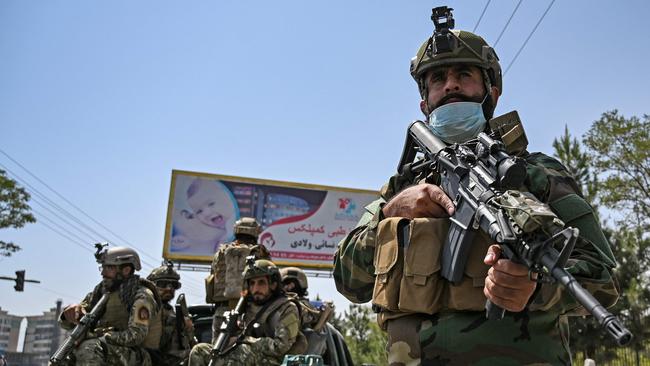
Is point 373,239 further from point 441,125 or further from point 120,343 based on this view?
point 120,343

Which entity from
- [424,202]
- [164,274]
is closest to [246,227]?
[164,274]

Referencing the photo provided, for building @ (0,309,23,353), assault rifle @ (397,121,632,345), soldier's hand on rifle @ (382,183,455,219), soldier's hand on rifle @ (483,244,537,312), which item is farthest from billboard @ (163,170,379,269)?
building @ (0,309,23,353)

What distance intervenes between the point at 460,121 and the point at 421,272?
73cm

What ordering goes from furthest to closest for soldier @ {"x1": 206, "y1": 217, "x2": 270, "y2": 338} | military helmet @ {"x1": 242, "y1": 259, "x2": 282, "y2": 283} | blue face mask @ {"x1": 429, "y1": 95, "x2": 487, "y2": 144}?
soldier @ {"x1": 206, "y1": 217, "x2": 270, "y2": 338}
military helmet @ {"x1": 242, "y1": 259, "x2": 282, "y2": 283}
blue face mask @ {"x1": 429, "y1": 95, "x2": 487, "y2": 144}

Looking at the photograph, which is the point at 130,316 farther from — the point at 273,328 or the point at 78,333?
the point at 273,328

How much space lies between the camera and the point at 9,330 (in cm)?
10544

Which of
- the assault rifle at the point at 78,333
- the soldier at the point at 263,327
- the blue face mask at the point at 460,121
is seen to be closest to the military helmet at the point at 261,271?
the soldier at the point at 263,327

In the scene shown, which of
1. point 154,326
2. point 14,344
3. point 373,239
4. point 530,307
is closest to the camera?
point 530,307

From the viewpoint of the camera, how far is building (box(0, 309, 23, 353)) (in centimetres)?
7883

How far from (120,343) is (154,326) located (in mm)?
645

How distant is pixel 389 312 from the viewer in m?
2.29

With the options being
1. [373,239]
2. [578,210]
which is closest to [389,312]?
[373,239]

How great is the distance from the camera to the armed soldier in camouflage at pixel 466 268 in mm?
1982

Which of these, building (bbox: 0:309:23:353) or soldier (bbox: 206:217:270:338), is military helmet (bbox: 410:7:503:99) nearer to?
soldier (bbox: 206:217:270:338)
